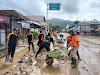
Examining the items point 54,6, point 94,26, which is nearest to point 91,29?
point 94,26

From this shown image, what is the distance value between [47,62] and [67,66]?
3.56ft

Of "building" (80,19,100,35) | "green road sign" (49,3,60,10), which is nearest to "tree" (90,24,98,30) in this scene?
"building" (80,19,100,35)

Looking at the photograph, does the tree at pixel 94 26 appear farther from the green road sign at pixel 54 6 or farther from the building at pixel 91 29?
the green road sign at pixel 54 6

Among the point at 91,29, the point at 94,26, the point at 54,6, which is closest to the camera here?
the point at 54,6

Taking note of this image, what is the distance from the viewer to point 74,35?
465 inches

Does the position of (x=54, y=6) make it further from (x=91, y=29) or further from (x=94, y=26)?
(x=94, y=26)

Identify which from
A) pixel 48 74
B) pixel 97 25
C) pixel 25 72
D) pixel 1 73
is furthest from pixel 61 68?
pixel 97 25

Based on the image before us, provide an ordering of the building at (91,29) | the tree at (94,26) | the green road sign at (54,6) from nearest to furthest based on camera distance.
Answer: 1. the green road sign at (54,6)
2. the building at (91,29)
3. the tree at (94,26)

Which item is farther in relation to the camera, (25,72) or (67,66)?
(67,66)

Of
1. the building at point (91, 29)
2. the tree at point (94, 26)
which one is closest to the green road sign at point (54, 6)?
the building at point (91, 29)

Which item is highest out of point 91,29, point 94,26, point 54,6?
point 54,6

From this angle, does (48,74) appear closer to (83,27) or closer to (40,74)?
(40,74)

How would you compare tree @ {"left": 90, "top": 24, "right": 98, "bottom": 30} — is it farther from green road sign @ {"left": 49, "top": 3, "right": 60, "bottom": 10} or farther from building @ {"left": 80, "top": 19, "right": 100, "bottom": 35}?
green road sign @ {"left": 49, "top": 3, "right": 60, "bottom": 10}

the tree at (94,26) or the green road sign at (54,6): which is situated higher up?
the green road sign at (54,6)
